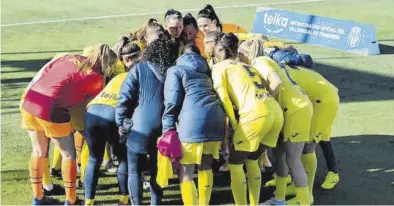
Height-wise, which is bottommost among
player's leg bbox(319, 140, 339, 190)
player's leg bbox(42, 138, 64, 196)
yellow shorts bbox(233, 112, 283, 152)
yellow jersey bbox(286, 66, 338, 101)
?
player's leg bbox(42, 138, 64, 196)

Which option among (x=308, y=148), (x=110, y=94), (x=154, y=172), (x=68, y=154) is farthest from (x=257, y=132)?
(x=68, y=154)

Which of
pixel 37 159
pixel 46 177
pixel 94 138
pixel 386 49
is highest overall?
pixel 94 138

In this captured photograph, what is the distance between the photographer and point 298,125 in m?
6.12

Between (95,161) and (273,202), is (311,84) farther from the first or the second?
(95,161)

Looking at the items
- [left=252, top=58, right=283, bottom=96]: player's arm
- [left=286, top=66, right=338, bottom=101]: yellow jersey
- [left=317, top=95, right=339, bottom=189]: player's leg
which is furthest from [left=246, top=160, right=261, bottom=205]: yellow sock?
[left=286, top=66, right=338, bottom=101]: yellow jersey

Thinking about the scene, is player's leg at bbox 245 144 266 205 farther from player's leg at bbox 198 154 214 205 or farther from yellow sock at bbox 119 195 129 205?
yellow sock at bbox 119 195 129 205

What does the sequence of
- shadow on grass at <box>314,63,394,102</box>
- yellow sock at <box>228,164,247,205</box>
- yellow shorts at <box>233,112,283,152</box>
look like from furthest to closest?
shadow on grass at <box>314,63,394,102</box> → yellow sock at <box>228,164,247,205</box> → yellow shorts at <box>233,112,283,152</box>

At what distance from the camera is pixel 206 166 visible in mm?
6016

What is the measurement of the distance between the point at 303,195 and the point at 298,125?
0.71 m

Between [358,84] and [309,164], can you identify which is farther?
[358,84]

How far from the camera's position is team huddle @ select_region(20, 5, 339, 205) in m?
5.82

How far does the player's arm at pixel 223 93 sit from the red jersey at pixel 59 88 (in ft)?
3.76

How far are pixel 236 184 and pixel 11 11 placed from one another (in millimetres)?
13969

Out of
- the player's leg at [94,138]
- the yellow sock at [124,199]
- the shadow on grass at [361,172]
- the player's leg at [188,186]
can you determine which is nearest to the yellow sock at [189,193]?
the player's leg at [188,186]
